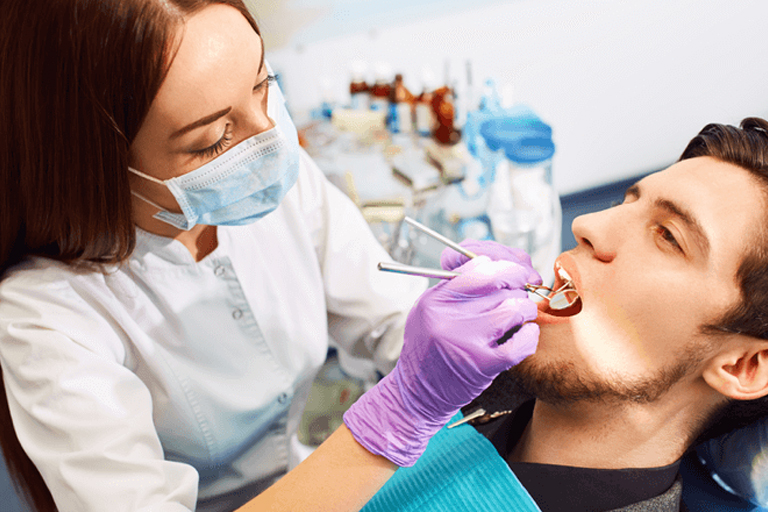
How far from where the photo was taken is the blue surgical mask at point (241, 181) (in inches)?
41.3

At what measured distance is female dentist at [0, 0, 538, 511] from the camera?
0.90 metres

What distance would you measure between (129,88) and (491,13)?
8.08 feet

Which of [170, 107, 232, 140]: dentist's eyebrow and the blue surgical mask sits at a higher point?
[170, 107, 232, 140]: dentist's eyebrow

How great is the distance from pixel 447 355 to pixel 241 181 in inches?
23.0

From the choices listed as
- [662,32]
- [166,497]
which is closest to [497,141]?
[662,32]

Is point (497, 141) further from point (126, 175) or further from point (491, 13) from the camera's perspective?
point (126, 175)

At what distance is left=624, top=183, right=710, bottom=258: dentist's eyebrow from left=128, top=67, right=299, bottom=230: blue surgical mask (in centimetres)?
83

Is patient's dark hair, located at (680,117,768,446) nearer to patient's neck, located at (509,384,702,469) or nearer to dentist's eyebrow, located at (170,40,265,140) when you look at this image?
patient's neck, located at (509,384,702,469)

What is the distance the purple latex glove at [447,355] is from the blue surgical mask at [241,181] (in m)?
0.45

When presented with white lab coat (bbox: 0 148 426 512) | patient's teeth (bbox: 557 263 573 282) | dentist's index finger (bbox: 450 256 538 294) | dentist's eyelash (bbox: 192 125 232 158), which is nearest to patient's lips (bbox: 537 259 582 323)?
patient's teeth (bbox: 557 263 573 282)

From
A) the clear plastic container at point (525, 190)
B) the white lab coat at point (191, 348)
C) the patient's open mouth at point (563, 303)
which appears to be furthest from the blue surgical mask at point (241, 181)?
the clear plastic container at point (525, 190)

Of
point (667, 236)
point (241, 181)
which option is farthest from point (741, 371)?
point (241, 181)

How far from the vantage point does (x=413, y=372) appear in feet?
→ 3.31

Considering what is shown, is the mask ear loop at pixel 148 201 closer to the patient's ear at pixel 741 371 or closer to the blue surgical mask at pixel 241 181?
the blue surgical mask at pixel 241 181
